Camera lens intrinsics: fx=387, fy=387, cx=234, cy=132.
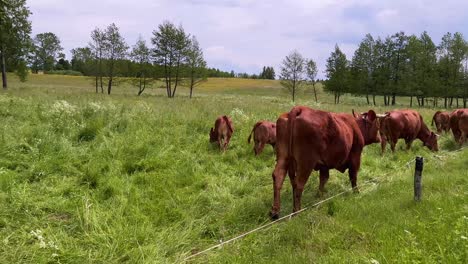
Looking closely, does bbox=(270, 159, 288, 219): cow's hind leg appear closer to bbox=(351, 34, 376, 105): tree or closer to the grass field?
the grass field

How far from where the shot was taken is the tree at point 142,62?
46938 mm

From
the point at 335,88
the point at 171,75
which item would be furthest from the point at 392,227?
the point at 335,88

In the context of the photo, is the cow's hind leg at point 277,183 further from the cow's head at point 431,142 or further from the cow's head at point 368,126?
the cow's head at point 431,142

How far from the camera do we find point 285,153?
625 centimetres

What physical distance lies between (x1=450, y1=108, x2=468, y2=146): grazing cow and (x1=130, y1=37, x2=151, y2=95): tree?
3738 centimetres

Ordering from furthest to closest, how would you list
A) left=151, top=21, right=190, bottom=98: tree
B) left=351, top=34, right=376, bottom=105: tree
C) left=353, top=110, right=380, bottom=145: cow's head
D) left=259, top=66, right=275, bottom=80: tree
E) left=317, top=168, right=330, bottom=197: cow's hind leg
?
1. left=259, top=66, right=275, bottom=80: tree
2. left=351, top=34, right=376, bottom=105: tree
3. left=151, top=21, right=190, bottom=98: tree
4. left=353, top=110, right=380, bottom=145: cow's head
5. left=317, top=168, right=330, bottom=197: cow's hind leg

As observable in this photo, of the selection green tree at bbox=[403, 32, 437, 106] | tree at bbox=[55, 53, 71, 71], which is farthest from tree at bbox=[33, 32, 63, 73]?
green tree at bbox=[403, 32, 437, 106]

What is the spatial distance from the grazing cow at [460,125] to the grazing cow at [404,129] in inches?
49.7

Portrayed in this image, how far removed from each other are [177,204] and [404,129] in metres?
9.50

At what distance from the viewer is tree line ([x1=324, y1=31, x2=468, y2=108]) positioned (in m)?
50.2

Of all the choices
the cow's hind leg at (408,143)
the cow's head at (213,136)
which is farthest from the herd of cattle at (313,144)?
the cow's hind leg at (408,143)

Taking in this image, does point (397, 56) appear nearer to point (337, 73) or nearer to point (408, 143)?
point (337, 73)

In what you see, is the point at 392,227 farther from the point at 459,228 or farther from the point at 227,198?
the point at 227,198

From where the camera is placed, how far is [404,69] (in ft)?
177
